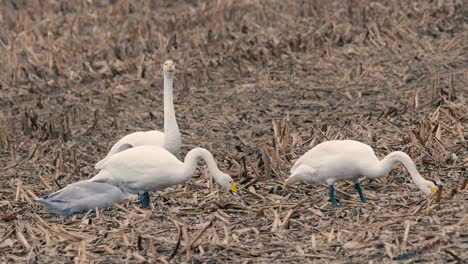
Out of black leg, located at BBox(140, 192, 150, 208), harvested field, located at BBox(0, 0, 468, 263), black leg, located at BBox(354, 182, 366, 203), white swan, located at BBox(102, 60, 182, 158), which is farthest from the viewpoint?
white swan, located at BBox(102, 60, 182, 158)

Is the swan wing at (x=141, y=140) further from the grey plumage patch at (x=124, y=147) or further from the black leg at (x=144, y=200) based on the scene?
the black leg at (x=144, y=200)

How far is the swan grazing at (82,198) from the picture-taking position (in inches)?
329

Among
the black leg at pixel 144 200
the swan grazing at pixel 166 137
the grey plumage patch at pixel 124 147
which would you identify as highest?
the swan grazing at pixel 166 137

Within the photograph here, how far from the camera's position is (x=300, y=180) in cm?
848

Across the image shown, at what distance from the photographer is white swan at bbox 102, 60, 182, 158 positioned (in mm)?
9758

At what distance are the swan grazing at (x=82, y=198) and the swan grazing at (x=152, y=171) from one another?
0.35 feet

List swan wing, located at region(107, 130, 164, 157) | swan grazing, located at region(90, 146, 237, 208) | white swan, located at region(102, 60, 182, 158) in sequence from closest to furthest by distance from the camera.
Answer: swan grazing, located at region(90, 146, 237, 208), white swan, located at region(102, 60, 182, 158), swan wing, located at region(107, 130, 164, 157)

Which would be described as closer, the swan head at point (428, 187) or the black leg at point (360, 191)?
the swan head at point (428, 187)

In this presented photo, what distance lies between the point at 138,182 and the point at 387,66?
6121mm

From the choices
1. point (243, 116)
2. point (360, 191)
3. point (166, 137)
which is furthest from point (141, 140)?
point (360, 191)

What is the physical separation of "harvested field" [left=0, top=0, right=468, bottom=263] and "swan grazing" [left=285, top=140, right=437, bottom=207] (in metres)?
0.20

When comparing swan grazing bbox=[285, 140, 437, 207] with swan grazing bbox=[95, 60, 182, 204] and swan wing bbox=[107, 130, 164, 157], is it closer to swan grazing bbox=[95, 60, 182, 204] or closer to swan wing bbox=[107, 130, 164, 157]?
swan grazing bbox=[95, 60, 182, 204]

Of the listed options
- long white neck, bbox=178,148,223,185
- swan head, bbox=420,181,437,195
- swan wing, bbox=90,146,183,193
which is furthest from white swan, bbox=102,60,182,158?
swan head, bbox=420,181,437,195

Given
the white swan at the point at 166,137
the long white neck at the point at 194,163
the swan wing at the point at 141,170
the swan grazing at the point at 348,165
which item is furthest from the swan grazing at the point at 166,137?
the swan grazing at the point at 348,165
